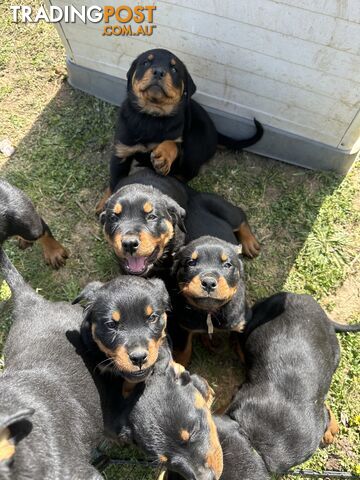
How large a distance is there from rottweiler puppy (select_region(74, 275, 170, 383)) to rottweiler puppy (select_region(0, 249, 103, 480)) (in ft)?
0.85

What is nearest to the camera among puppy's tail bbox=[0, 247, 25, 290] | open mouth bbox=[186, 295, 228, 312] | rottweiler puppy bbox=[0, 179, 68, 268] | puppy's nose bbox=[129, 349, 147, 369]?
puppy's nose bbox=[129, 349, 147, 369]

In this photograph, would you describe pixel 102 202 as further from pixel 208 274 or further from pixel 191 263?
pixel 208 274

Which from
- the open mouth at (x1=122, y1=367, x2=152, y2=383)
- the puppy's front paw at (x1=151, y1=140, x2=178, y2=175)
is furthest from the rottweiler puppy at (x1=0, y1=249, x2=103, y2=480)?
the puppy's front paw at (x1=151, y1=140, x2=178, y2=175)

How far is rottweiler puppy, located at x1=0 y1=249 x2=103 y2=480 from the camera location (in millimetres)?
2844

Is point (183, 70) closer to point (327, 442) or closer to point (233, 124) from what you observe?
point (233, 124)

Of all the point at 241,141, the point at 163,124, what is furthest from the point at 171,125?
the point at 241,141

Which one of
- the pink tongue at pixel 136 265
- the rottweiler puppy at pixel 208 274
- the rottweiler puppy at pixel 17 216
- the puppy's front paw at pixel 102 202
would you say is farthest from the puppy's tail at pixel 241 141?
the rottweiler puppy at pixel 17 216

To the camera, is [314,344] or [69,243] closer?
[314,344]

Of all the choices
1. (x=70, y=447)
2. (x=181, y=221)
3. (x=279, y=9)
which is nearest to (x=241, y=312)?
(x=181, y=221)

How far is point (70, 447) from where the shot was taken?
3.10 meters

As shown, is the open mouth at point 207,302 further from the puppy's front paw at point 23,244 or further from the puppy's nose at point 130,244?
the puppy's front paw at point 23,244

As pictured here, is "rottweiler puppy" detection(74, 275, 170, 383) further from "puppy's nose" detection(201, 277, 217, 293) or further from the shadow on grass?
the shadow on grass

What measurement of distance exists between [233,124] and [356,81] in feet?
4.63

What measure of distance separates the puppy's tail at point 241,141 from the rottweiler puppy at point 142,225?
135 cm
